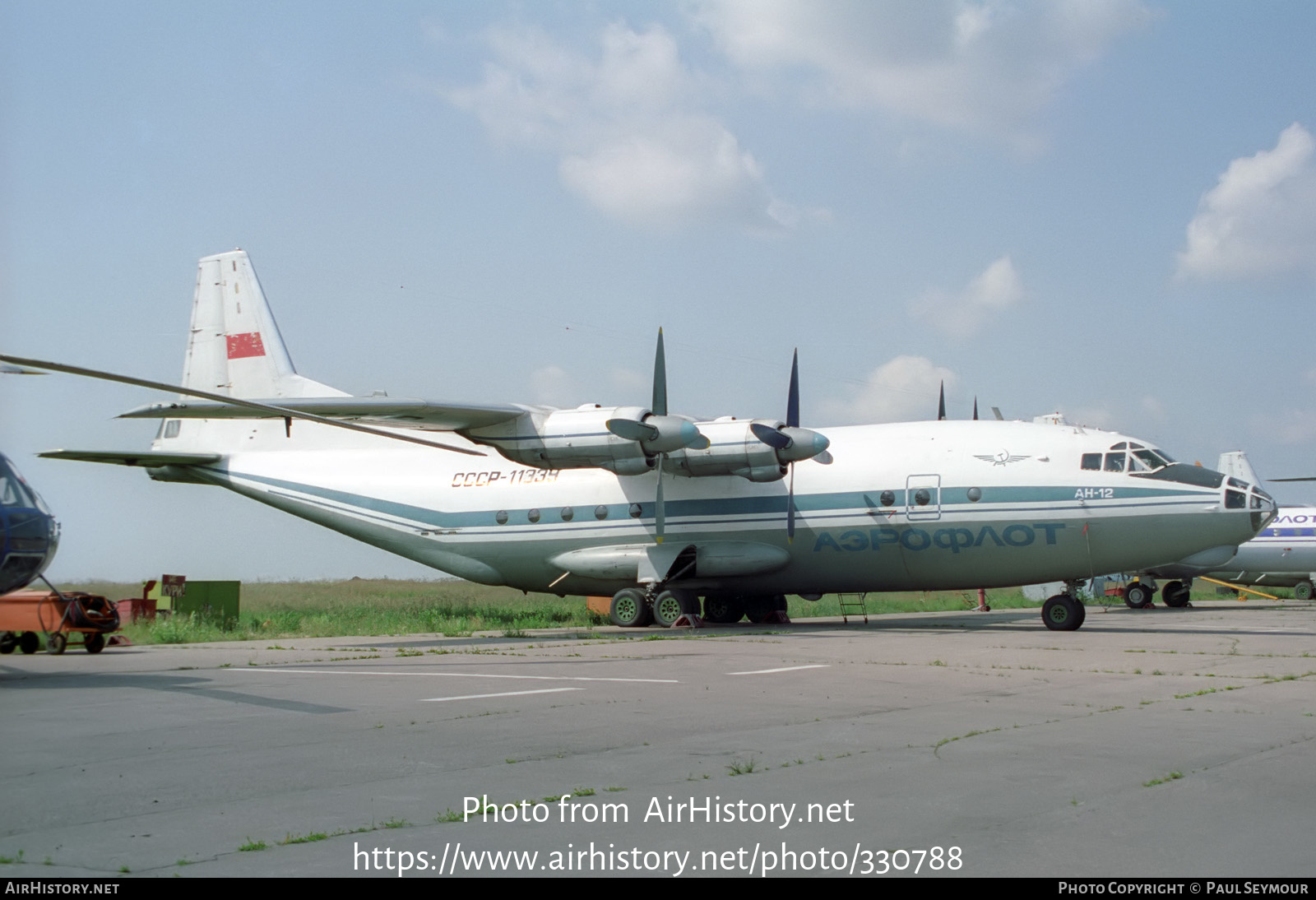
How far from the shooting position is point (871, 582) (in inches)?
889

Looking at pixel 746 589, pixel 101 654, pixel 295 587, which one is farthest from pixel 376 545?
pixel 295 587

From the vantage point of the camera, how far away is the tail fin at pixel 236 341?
26.9m

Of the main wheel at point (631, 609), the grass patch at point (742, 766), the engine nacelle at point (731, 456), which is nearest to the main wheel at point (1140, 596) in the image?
the engine nacelle at point (731, 456)

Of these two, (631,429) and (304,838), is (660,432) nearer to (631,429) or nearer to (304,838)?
(631,429)

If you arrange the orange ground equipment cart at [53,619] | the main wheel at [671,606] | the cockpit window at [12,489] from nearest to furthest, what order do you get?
the cockpit window at [12,489] → the orange ground equipment cart at [53,619] → the main wheel at [671,606]

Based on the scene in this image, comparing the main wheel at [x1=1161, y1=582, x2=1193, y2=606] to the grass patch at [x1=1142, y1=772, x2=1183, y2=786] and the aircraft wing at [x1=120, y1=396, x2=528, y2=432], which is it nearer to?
the aircraft wing at [x1=120, y1=396, x2=528, y2=432]

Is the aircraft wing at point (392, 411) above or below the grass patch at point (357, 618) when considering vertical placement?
above

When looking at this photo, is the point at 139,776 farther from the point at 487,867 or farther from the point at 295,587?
the point at 295,587

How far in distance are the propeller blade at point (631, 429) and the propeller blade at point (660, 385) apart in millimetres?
1042

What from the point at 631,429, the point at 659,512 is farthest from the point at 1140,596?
the point at 631,429

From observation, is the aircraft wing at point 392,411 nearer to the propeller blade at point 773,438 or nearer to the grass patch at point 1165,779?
the propeller blade at point 773,438

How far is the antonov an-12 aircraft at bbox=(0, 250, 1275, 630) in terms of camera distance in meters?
20.4

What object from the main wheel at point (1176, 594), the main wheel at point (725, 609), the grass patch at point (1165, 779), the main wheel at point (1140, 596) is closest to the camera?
the grass patch at point (1165, 779)

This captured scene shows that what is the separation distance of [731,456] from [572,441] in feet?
10.7
